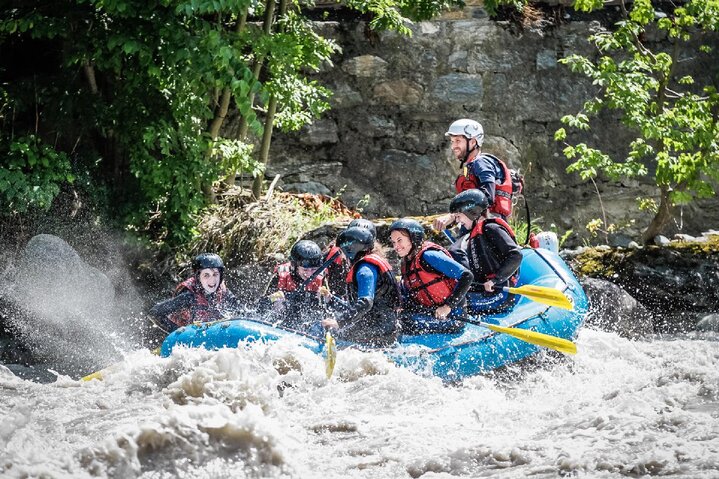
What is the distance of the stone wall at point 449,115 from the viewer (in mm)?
12102

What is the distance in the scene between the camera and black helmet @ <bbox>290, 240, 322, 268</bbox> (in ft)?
24.3

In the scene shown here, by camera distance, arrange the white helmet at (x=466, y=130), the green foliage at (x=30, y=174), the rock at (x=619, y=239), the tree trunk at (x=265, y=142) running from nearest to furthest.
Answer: the white helmet at (x=466, y=130) < the green foliage at (x=30, y=174) < the tree trunk at (x=265, y=142) < the rock at (x=619, y=239)

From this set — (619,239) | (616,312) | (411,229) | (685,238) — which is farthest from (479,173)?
(619,239)

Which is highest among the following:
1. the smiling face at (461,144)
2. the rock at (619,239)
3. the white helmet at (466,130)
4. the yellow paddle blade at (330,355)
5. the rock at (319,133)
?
the white helmet at (466,130)

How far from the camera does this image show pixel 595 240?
12117mm

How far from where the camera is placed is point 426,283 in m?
6.85

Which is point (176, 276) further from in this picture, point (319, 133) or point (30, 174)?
point (319, 133)

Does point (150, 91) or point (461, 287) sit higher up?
point (150, 91)

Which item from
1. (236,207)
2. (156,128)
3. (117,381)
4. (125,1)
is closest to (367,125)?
(236,207)

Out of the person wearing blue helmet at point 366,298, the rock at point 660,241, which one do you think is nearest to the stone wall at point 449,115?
the rock at point 660,241

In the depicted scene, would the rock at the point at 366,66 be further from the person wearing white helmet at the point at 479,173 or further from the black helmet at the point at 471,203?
the black helmet at the point at 471,203

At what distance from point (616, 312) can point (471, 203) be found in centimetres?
262

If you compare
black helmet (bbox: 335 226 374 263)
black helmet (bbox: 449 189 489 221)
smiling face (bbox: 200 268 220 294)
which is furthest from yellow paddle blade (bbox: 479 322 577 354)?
smiling face (bbox: 200 268 220 294)

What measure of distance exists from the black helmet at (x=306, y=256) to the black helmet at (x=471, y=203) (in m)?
1.10
